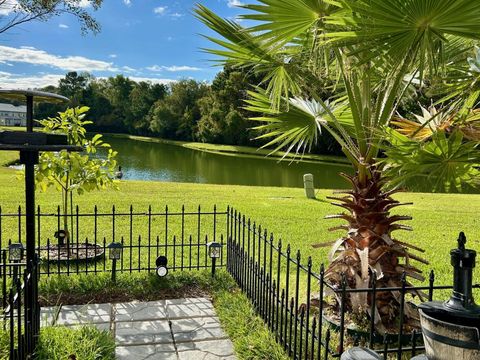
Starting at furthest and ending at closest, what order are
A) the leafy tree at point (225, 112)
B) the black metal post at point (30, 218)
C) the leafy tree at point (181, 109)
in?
the leafy tree at point (181, 109) → the leafy tree at point (225, 112) → the black metal post at point (30, 218)

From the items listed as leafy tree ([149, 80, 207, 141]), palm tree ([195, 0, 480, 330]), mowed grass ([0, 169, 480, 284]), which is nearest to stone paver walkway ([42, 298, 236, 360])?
palm tree ([195, 0, 480, 330])

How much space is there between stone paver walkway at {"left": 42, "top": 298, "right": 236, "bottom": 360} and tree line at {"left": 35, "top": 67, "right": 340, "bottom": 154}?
83.1 ft

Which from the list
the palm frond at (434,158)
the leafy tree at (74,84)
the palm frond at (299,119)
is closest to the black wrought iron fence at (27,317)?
the palm frond at (434,158)

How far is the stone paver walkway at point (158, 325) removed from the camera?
3.52m

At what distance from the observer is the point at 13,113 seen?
3385mm

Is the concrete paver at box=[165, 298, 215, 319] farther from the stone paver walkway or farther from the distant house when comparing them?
the distant house

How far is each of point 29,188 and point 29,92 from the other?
71 cm

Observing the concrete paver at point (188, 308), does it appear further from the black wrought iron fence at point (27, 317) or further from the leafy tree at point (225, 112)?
the leafy tree at point (225, 112)

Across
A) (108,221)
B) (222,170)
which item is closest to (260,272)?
(108,221)

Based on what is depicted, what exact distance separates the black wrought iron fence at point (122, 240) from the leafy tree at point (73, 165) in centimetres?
43

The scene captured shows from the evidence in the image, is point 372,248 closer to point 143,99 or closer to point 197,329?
point 197,329

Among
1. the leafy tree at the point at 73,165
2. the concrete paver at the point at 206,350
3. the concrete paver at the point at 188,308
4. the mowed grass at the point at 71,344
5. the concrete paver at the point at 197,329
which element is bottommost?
the concrete paver at the point at 206,350

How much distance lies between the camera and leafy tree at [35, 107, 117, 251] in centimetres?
550

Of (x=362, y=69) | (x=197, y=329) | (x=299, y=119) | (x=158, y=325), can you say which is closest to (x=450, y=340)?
(x=362, y=69)
